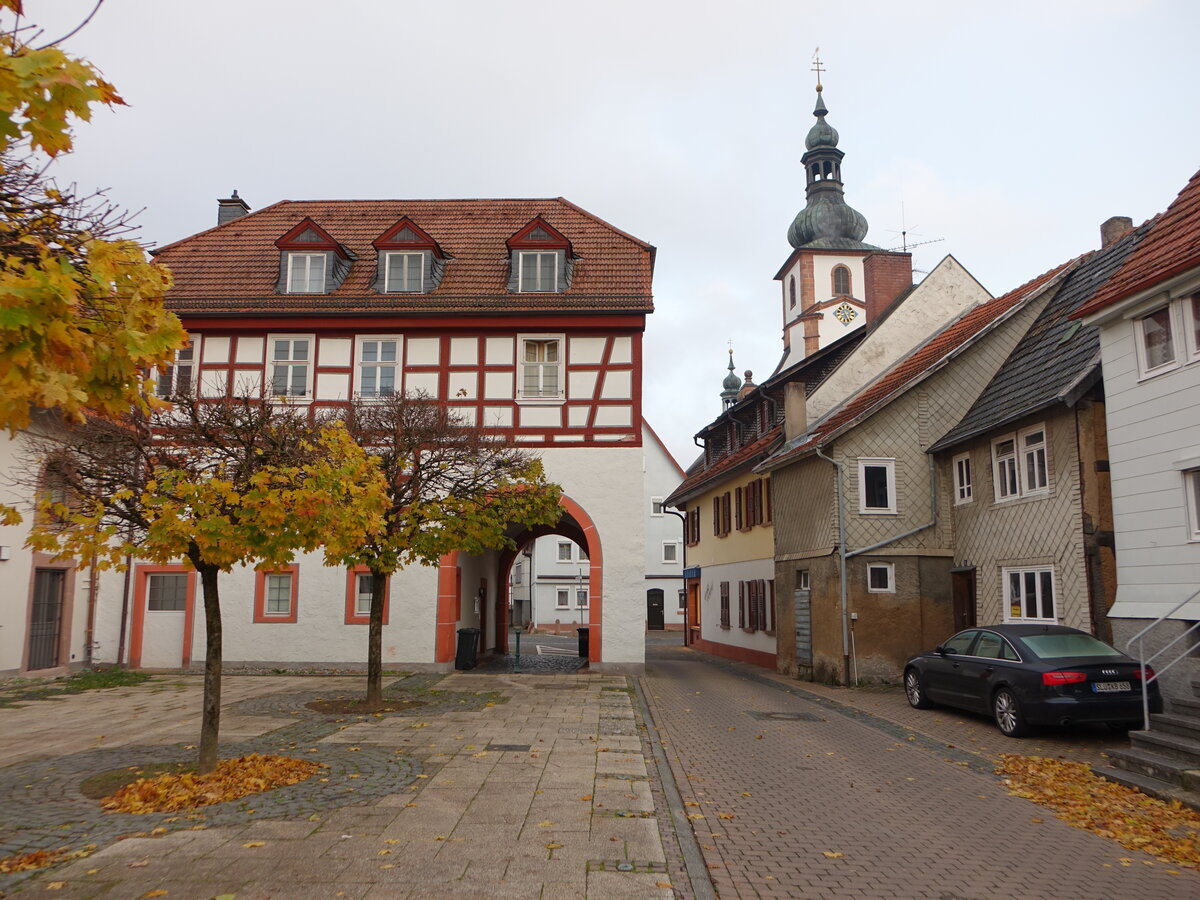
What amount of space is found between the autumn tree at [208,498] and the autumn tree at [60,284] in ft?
10.6

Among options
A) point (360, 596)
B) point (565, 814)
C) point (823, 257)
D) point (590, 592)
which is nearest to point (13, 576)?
A: point (360, 596)

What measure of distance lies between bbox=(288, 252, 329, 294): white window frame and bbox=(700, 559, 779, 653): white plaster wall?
13.9 m

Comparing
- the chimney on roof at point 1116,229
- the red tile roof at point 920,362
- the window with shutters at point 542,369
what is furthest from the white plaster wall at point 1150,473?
the window with shutters at point 542,369

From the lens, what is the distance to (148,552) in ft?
28.3

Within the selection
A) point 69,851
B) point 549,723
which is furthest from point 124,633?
point 69,851

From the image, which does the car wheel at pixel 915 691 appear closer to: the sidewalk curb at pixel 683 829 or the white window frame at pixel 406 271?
the sidewalk curb at pixel 683 829

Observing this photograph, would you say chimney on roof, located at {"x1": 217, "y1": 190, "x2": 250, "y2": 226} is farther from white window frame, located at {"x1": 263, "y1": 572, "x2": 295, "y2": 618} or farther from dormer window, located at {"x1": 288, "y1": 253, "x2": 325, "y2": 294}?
white window frame, located at {"x1": 263, "y1": 572, "x2": 295, "y2": 618}

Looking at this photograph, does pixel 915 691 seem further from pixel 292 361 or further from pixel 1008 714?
pixel 292 361

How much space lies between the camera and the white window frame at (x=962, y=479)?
19500mm

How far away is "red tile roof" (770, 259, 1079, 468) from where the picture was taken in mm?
20406

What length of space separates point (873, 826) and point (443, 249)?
19.2 metres

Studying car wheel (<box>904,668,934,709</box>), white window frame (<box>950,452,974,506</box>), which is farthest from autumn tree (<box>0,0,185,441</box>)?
white window frame (<box>950,452,974,506</box>)

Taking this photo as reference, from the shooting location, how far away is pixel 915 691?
15.9m

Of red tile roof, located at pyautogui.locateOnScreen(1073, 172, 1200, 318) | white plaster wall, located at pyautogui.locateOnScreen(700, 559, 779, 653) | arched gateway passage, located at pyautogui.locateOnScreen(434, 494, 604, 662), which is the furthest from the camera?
white plaster wall, located at pyautogui.locateOnScreen(700, 559, 779, 653)
